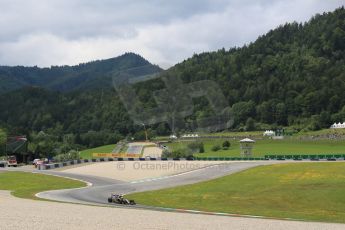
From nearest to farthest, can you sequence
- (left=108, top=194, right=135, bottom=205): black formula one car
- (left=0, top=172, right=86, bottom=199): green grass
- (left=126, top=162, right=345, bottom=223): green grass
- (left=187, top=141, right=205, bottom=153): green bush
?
(left=126, top=162, right=345, bottom=223): green grass, (left=108, top=194, right=135, bottom=205): black formula one car, (left=0, top=172, right=86, bottom=199): green grass, (left=187, top=141, right=205, bottom=153): green bush

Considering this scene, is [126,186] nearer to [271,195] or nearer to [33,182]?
[33,182]

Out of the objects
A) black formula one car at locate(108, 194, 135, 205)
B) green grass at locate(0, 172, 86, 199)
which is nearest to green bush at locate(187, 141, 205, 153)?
green grass at locate(0, 172, 86, 199)

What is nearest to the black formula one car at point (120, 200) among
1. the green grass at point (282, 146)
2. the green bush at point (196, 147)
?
the green grass at point (282, 146)

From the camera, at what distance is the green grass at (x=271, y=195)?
41.3 metres

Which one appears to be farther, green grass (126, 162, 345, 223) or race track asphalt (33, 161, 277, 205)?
race track asphalt (33, 161, 277, 205)

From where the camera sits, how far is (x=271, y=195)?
161 feet

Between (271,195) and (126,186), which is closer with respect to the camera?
(271,195)

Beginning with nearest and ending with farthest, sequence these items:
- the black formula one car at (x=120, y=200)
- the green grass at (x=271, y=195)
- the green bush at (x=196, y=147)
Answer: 1. the green grass at (x=271, y=195)
2. the black formula one car at (x=120, y=200)
3. the green bush at (x=196, y=147)

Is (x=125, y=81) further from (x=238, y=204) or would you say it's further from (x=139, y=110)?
(x=238, y=204)

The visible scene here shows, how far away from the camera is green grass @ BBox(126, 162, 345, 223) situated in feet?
136

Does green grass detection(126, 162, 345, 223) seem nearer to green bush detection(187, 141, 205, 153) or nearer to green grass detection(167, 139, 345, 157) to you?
green grass detection(167, 139, 345, 157)

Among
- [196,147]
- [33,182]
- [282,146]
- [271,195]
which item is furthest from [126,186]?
[282,146]

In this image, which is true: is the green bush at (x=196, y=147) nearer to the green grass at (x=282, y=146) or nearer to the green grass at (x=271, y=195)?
the green grass at (x=282, y=146)

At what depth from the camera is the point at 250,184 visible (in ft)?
189
